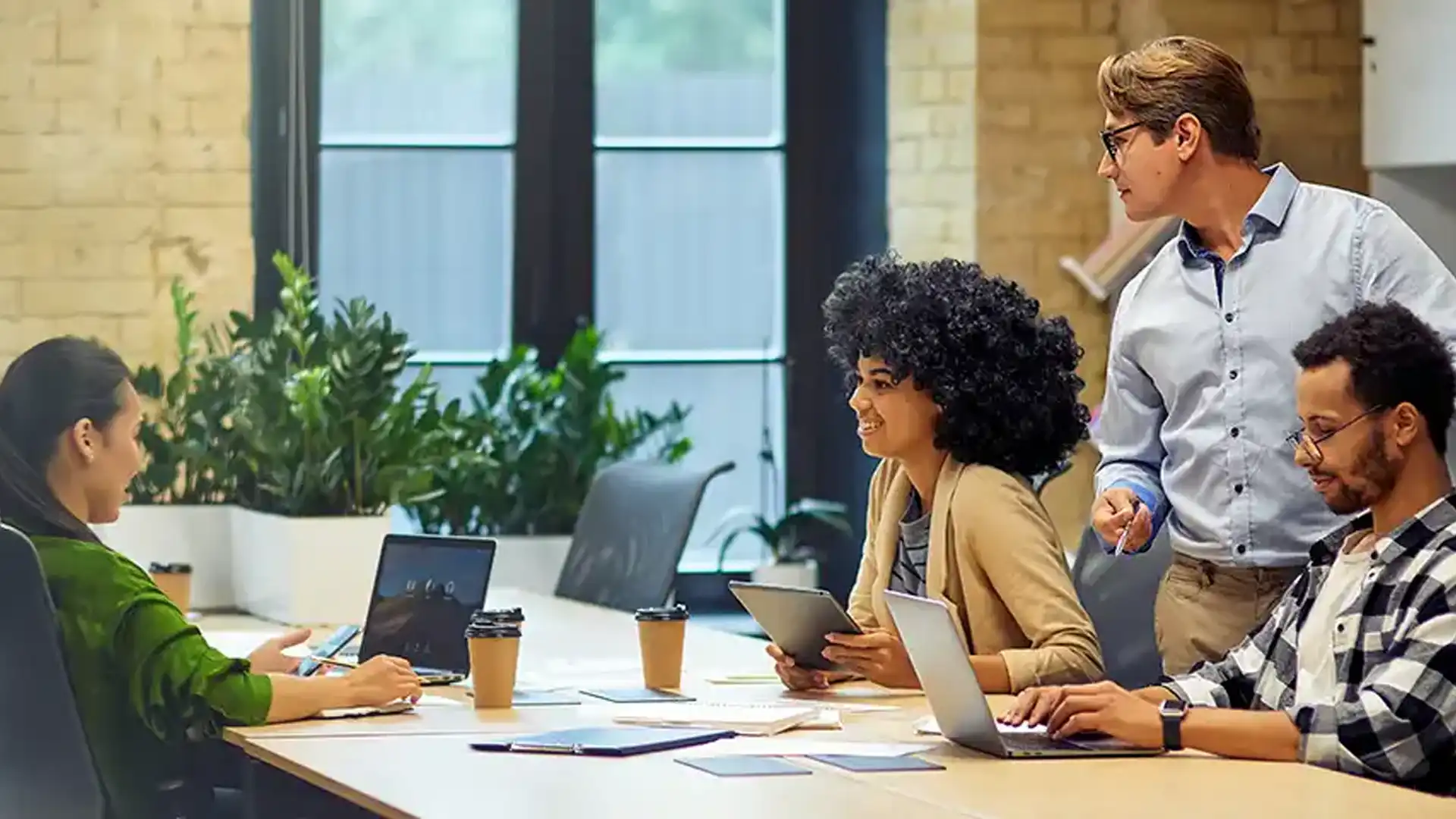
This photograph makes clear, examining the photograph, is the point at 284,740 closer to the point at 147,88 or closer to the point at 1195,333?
the point at 1195,333

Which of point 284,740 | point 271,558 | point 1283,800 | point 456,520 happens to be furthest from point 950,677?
point 456,520

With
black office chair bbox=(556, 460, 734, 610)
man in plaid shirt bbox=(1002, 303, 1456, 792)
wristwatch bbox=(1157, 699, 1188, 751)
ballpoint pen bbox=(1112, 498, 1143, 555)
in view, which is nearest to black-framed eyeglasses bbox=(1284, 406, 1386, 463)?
man in plaid shirt bbox=(1002, 303, 1456, 792)

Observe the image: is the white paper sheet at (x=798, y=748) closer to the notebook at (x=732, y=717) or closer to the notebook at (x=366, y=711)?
the notebook at (x=732, y=717)

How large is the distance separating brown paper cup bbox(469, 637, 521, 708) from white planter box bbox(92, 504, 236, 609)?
5.66ft

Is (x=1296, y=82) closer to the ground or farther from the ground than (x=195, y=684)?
farther from the ground

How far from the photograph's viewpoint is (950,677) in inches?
102

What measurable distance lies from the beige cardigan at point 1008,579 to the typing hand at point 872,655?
0.08 m

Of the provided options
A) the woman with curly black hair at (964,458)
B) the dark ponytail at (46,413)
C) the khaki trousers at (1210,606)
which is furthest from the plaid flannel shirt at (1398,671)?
the dark ponytail at (46,413)

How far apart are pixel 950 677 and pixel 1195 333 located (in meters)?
0.83

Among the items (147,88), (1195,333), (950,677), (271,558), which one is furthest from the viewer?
(147,88)

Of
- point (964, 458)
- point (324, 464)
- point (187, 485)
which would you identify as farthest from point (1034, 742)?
point (187, 485)

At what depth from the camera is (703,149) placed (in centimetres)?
625

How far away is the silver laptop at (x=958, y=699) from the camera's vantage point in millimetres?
2535

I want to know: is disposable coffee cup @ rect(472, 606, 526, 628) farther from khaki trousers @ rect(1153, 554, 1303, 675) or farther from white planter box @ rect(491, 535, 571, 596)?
white planter box @ rect(491, 535, 571, 596)
